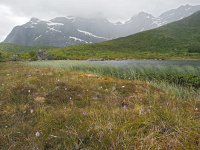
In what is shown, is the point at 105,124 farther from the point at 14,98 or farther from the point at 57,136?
the point at 14,98

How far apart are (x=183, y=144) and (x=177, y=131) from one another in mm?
389

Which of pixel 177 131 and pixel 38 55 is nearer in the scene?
pixel 177 131

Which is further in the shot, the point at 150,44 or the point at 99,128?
the point at 150,44

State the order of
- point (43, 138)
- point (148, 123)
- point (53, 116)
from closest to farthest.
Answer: point (148, 123)
point (43, 138)
point (53, 116)

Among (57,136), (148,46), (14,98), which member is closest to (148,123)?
(57,136)

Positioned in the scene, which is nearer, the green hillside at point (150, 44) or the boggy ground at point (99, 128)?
the boggy ground at point (99, 128)

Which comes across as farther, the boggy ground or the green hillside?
the green hillside

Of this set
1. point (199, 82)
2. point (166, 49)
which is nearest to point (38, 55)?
point (166, 49)

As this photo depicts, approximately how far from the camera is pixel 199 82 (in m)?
16.9

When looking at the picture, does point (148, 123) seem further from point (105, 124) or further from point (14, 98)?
point (14, 98)

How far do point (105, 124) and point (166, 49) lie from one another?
5873 inches

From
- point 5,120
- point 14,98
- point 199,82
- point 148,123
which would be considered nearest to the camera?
point 148,123

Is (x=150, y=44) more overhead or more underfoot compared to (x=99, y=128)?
more overhead

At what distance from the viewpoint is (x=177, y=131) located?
188 inches
